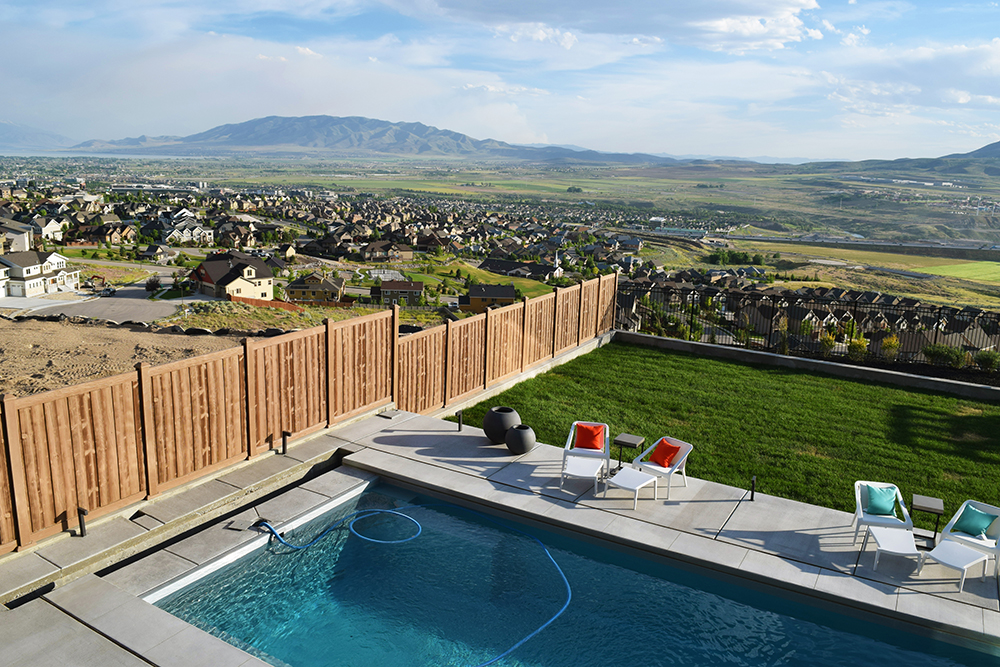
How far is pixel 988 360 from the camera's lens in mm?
13789

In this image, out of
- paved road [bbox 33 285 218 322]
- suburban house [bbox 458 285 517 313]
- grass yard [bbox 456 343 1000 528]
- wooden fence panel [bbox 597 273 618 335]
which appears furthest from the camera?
paved road [bbox 33 285 218 322]

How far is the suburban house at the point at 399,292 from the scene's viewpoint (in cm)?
9312

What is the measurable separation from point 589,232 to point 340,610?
A: 155052 millimetres

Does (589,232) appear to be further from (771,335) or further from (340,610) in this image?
(340,610)

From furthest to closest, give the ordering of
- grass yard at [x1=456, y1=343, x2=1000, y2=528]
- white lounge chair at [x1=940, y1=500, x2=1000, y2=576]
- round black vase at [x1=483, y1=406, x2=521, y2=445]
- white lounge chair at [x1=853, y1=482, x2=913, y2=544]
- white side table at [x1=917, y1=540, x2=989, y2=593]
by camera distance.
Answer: round black vase at [x1=483, y1=406, x2=521, y2=445] < grass yard at [x1=456, y1=343, x2=1000, y2=528] < white lounge chair at [x1=853, y1=482, x2=913, y2=544] < white lounge chair at [x1=940, y1=500, x2=1000, y2=576] < white side table at [x1=917, y1=540, x2=989, y2=593]

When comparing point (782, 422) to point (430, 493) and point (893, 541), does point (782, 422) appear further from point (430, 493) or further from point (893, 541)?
point (430, 493)

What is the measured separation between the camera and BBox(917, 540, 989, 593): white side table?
5.97m

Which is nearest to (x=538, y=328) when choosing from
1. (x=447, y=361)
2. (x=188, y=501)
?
(x=447, y=361)

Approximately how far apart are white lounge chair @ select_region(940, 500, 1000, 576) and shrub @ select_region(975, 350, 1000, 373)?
9.07 metres

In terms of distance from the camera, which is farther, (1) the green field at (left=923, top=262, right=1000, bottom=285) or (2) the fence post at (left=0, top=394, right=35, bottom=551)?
(1) the green field at (left=923, top=262, right=1000, bottom=285)

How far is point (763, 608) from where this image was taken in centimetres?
614

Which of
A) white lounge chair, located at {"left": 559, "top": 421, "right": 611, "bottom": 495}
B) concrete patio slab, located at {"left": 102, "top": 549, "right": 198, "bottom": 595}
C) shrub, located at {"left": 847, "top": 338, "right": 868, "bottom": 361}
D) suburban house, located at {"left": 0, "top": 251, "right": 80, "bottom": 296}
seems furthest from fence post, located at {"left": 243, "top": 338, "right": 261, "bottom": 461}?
suburban house, located at {"left": 0, "top": 251, "right": 80, "bottom": 296}

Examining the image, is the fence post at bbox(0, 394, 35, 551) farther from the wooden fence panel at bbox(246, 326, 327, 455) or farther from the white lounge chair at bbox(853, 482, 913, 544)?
the white lounge chair at bbox(853, 482, 913, 544)

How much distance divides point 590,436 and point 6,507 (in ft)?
20.0
